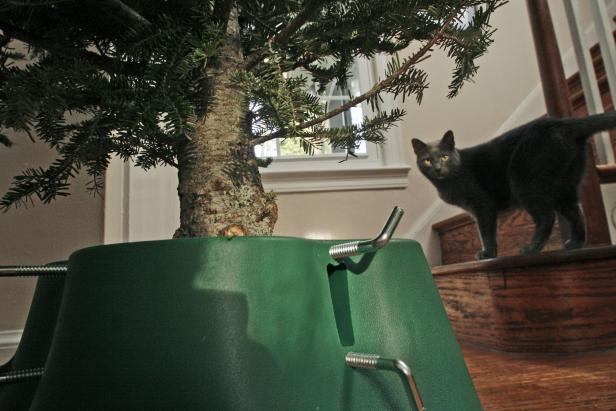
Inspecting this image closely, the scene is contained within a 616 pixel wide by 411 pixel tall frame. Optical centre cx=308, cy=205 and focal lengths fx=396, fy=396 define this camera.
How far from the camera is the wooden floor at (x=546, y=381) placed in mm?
475

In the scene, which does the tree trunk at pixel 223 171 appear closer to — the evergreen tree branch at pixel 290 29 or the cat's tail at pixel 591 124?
the evergreen tree branch at pixel 290 29

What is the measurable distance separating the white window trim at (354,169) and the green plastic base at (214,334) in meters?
1.30

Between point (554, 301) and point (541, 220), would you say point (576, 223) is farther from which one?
point (554, 301)

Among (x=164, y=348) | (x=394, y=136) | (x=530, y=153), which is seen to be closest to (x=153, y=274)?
(x=164, y=348)

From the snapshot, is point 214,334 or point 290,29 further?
point 290,29

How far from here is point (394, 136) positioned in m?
1.66

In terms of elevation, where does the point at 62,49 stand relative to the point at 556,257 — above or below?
above

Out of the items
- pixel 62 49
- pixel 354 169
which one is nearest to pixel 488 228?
pixel 354 169

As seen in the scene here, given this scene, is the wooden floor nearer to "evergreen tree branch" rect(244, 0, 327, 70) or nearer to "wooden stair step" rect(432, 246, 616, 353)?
"wooden stair step" rect(432, 246, 616, 353)

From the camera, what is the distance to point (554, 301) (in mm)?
784

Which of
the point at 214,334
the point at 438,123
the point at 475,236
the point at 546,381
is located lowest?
the point at 546,381

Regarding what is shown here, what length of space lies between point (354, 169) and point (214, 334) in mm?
1407

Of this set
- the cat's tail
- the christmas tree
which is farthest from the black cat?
the christmas tree

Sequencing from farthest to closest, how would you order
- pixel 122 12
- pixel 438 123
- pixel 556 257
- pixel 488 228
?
1. pixel 438 123
2. pixel 488 228
3. pixel 556 257
4. pixel 122 12
